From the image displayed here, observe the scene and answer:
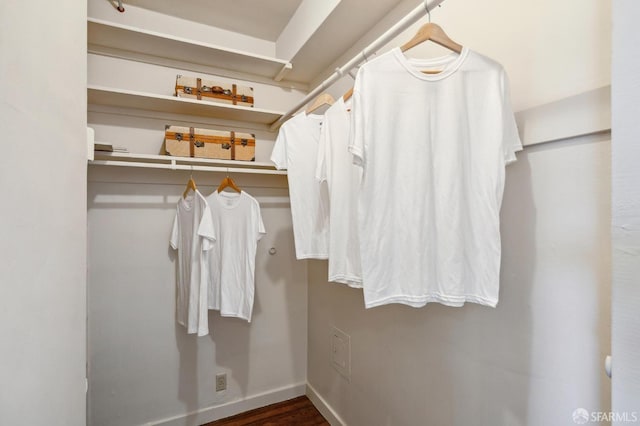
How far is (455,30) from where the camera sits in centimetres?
117

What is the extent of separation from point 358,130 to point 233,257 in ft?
4.09

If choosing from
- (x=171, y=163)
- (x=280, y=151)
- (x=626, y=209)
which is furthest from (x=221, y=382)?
(x=626, y=209)

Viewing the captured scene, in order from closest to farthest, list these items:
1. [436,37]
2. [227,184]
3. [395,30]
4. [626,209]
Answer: [626,209]
[436,37]
[395,30]
[227,184]

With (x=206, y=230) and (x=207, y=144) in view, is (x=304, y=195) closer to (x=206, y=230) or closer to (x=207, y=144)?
(x=206, y=230)

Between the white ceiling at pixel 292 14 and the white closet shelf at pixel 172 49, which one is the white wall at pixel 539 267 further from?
the white closet shelf at pixel 172 49

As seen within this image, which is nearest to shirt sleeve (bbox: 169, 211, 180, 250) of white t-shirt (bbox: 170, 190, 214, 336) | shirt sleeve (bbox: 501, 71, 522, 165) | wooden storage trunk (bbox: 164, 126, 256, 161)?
white t-shirt (bbox: 170, 190, 214, 336)

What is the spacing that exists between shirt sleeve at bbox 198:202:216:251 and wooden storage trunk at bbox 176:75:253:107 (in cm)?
69

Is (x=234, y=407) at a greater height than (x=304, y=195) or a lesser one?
lesser

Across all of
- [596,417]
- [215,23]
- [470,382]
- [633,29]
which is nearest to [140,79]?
[215,23]

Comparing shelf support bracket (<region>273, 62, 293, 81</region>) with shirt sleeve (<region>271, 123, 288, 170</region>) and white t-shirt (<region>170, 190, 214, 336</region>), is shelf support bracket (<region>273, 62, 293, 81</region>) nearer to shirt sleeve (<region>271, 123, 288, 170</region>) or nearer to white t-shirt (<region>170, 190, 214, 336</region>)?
shirt sleeve (<region>271, 123, 288, 170</region>)

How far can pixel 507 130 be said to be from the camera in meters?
0.85

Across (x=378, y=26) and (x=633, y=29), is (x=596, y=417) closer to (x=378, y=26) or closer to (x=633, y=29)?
(x=633, y=29)

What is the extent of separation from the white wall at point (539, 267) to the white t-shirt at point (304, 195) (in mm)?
580

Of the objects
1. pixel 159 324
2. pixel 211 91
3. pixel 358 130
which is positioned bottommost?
pixel 159 324
